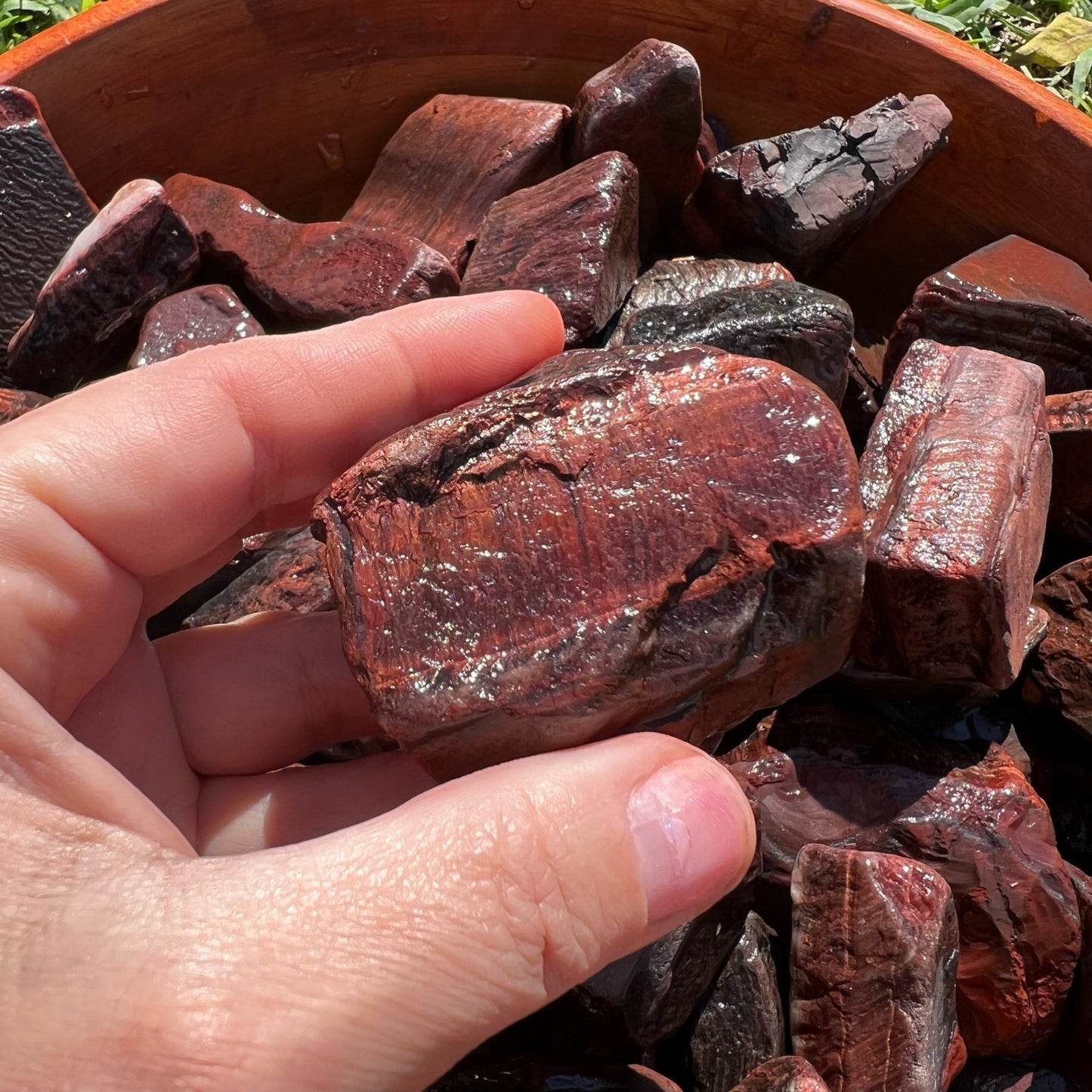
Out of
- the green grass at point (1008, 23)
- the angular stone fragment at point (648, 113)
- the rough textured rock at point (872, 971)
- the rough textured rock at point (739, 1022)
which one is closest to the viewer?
the rough textured rock at point (872, 971)

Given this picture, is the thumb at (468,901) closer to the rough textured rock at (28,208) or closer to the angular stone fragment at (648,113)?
the angular stone fragment at (648,113)

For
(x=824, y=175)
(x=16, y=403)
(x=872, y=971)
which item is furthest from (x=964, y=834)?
(x=16, y=403)

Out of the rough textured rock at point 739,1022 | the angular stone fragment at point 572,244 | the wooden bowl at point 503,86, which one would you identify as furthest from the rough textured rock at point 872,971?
the wooden bowl at point 503,86

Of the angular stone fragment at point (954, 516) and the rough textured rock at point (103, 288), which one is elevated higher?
the rough textured rock at point (103, 288)

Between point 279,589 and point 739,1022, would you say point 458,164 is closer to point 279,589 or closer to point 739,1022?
point 279,589


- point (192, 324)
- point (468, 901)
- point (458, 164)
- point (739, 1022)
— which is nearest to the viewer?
point (468, 901)

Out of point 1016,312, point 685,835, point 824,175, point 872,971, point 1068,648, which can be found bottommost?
point 872,971

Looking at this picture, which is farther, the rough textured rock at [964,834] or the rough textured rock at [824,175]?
the rough textured rock at [824,175]
